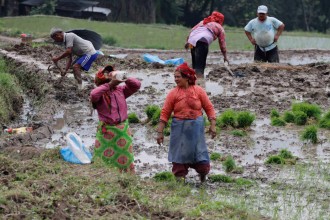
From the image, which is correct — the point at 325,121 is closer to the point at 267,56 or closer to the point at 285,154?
the point at 285,154

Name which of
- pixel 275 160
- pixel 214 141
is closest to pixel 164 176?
pixel 275 160

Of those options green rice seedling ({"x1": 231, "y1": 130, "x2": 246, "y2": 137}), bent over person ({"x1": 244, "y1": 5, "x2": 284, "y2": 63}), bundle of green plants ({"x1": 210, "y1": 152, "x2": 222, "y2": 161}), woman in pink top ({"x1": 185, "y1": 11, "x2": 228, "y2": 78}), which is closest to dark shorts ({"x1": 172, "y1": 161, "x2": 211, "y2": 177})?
bundle of green plants ({"x1": 210, "y1": 152, "x2": 222, "y2": 161})

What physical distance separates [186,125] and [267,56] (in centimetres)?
1065

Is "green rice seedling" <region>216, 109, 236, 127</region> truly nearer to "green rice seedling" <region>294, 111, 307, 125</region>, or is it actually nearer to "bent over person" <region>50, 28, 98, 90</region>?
"green rice seedling" <region>294, 111, 307, 125</region>

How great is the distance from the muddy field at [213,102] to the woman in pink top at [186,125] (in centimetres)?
35

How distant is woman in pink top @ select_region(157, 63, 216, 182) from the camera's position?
32.3 ft

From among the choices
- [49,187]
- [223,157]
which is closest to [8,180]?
[49,187]

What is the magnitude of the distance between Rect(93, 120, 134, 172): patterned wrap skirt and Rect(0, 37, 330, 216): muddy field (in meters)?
0.55

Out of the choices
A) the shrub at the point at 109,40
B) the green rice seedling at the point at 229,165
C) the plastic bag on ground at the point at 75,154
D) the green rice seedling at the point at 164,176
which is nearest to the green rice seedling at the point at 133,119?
the green rice seedling at the point at 229,165

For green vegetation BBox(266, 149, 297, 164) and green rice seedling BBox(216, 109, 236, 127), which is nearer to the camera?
green vegetation BBox(266, 149, 297, 164)

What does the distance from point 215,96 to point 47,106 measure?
294 centimetres

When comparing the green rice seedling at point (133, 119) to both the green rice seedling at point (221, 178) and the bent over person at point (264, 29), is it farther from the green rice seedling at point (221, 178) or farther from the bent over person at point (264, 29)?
the bent over person at point (264, 29)

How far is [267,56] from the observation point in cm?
2027

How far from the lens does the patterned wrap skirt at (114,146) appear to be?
9.80 meters
